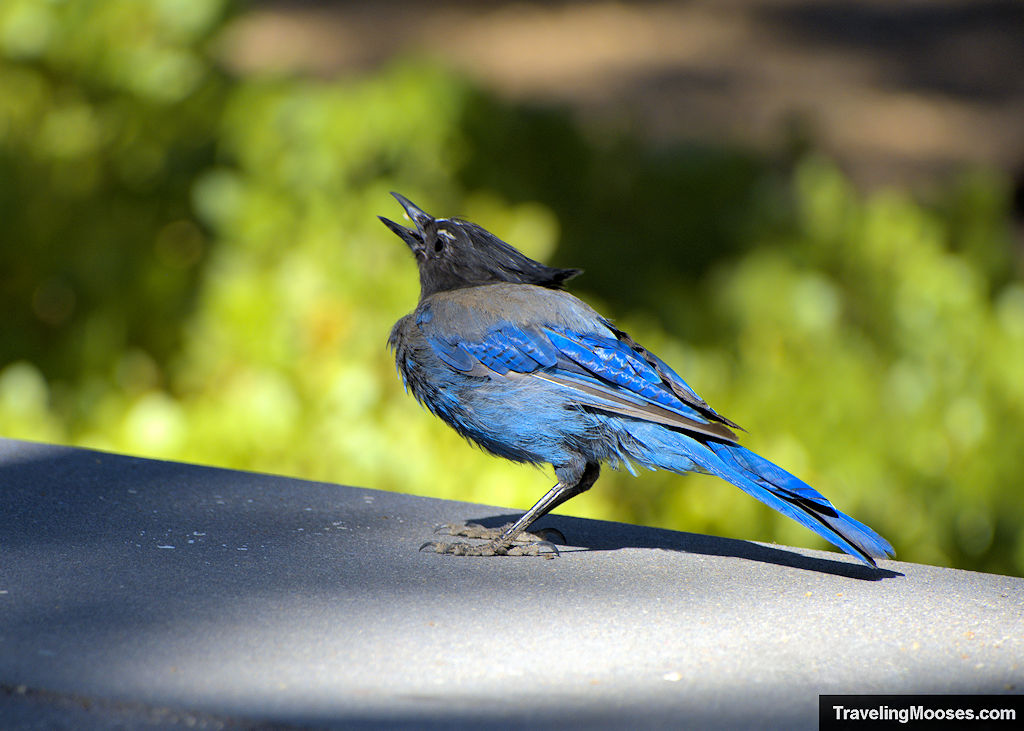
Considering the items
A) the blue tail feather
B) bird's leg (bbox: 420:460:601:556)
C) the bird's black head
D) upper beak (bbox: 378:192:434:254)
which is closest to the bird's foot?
bird's leg (bbox: 420:460:601:556)

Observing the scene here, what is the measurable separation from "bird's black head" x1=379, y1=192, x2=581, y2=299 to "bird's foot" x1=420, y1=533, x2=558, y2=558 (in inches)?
25.3

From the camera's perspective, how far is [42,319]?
5312 mm

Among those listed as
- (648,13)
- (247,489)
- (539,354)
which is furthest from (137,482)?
(648,13)

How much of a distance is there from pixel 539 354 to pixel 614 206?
3.85 metres

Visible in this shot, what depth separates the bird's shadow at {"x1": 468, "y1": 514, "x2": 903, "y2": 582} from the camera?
257cm

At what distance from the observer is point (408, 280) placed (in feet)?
15.8

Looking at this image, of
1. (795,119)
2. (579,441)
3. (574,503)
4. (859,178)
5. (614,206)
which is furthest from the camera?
(859,178)

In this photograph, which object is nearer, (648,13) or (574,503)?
(574,503)

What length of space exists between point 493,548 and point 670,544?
1.31ft

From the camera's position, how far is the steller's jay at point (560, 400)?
2531mm

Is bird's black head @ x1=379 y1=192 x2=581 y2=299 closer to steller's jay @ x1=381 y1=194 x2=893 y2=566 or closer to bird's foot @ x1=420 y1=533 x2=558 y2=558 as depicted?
steller's jay @ x1=381 y1=194 x2=893 y2=566

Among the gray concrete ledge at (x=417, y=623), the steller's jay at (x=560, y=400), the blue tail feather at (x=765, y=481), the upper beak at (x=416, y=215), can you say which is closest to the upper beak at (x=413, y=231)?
the upper beak at (x=416, y=215)

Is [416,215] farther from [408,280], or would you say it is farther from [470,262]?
[408,280]

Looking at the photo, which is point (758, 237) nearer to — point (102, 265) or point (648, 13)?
point (102, 265)
